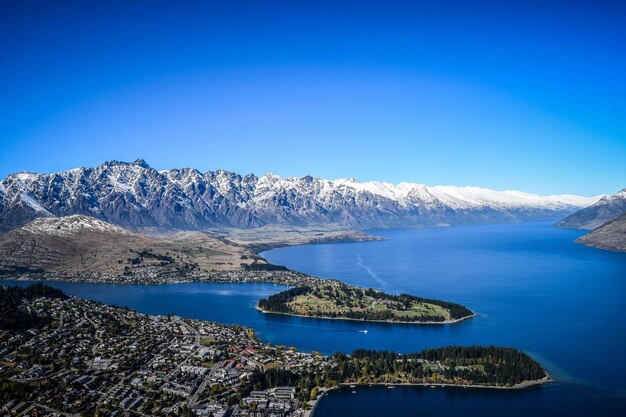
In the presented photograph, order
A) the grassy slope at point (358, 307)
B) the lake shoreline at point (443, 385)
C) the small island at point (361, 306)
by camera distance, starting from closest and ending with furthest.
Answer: the lake shoreline at point (443, 385), the small island at point (361, 306), the grassy slope at point (358, 307)

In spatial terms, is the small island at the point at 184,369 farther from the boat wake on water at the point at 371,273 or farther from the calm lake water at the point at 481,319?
the boat wake on water at the point at 371,273

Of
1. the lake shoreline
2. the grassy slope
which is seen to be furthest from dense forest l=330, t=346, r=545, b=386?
the grassy slope

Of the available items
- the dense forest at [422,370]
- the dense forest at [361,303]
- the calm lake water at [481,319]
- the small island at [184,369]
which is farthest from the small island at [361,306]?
the dense forest at [422,370]

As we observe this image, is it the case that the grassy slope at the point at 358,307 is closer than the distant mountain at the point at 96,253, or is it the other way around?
the grassy slope at the point at 358,307

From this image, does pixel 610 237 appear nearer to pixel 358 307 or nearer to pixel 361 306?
pixel 361 306

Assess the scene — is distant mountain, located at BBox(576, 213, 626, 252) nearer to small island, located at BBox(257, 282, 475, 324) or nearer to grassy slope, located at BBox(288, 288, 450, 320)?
small island, located at BBox(257, 282, 475, 324)

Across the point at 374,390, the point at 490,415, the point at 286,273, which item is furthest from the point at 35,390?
the point at 286,273
